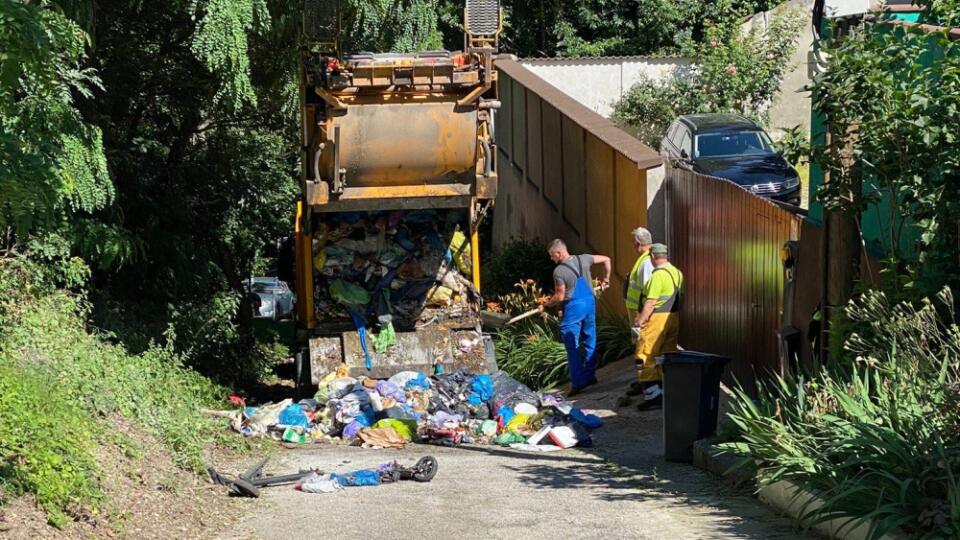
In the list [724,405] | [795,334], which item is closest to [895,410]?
[795,334]

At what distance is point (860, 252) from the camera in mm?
9867

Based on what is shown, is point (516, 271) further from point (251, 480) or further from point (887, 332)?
point (887, 332)

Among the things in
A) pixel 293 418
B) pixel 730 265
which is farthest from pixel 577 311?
pixel 293 418

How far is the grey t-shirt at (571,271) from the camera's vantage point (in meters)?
13.6

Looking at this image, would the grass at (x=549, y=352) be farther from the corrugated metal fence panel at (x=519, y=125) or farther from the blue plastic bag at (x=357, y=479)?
the corrugated metal fence panel at (x=519, y=125)

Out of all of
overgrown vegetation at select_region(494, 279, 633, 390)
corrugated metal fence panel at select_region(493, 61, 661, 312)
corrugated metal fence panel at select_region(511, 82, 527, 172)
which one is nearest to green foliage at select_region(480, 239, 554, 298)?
corrugated metal fence panel at select_region(493, 61, 661, 312)

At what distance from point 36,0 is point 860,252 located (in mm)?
6082

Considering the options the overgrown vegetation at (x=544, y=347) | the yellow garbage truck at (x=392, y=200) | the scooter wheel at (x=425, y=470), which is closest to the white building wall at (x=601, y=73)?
the overgrown vegetation at (x=544, y=347)

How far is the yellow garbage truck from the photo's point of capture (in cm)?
1225

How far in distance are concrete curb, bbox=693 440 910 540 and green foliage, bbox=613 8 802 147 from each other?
759 inches

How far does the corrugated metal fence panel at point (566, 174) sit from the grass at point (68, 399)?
17.5 feet

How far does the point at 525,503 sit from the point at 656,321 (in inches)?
166

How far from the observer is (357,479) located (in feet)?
31.2

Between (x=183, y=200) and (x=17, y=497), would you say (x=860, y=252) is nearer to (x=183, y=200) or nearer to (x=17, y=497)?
(x=17, y=497)
